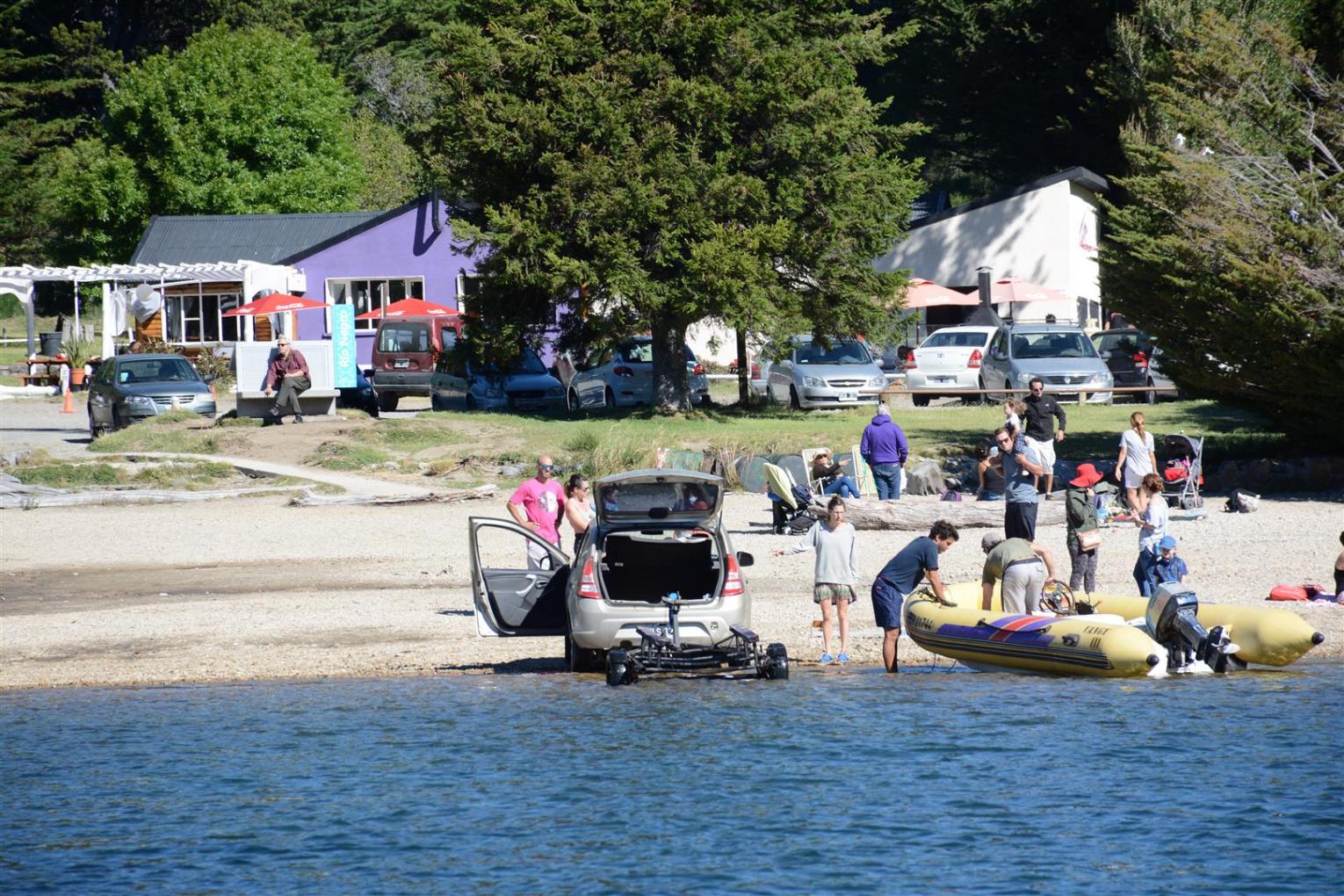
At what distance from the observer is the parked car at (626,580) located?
15.2 meters

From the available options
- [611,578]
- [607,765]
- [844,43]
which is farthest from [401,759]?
[844,43]

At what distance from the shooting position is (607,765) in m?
13.9

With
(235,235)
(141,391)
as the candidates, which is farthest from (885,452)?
(235,235)

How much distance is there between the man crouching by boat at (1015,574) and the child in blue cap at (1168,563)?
5.89 ft

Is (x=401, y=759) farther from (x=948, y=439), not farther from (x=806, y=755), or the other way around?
(x=948, y=439)

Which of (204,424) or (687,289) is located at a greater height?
(687,289)

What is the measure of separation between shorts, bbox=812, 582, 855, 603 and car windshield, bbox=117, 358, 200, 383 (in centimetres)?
2303

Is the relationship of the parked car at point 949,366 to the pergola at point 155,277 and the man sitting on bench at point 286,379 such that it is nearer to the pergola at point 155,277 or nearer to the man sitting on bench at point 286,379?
the man sitting on bench at point 286,379

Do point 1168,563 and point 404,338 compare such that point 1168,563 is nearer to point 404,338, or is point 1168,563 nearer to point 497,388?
point 497,388

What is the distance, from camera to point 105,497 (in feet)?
92.4

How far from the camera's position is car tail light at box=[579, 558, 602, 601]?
49.9 ft

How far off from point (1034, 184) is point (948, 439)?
839 inches

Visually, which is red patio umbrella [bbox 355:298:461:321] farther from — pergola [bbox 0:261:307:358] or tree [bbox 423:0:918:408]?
tree [bbox 423:0:918:408]

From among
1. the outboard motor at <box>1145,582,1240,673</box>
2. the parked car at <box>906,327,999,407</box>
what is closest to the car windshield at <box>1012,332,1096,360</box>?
the parked car at <box>906,327,999,407</box>
